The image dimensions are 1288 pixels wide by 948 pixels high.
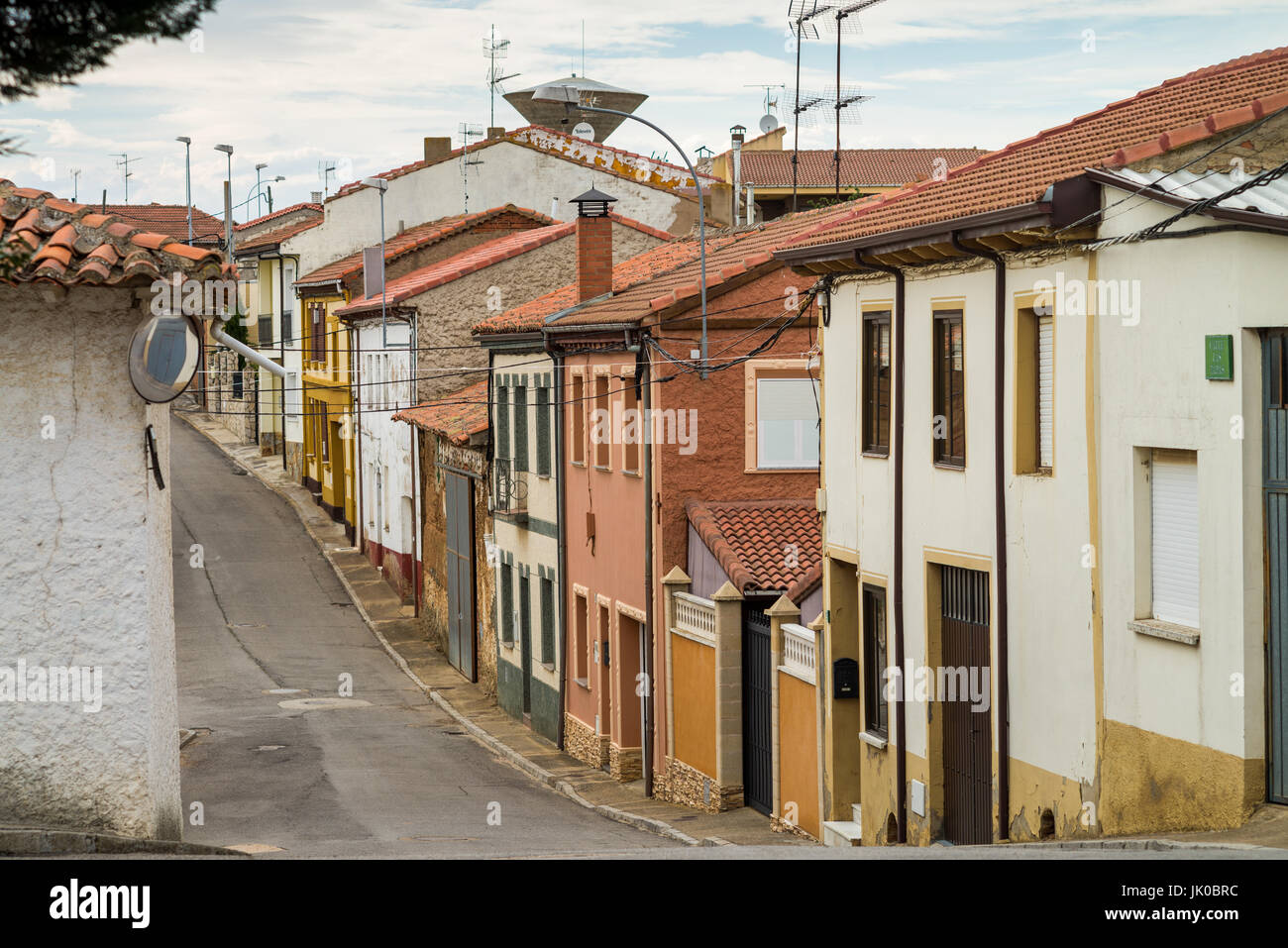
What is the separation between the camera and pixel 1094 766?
12.1 m

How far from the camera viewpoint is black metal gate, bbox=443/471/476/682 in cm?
3403

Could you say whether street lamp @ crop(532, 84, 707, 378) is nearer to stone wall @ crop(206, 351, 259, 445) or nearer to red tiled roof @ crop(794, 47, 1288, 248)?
red tiled roof @ crop(794, 47, 1288, 248)

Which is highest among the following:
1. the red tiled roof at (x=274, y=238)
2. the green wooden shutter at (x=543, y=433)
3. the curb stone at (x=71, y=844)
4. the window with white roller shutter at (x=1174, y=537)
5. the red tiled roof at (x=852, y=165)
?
the red tiled roof at (x=852, y=165)

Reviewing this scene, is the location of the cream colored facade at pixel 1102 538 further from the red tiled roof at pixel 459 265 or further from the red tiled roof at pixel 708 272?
the red tiled roof at pixel 459 265

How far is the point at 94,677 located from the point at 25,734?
52cm

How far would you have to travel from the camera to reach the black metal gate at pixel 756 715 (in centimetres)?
2006

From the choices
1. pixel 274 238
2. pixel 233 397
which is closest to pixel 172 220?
pixel 233 397

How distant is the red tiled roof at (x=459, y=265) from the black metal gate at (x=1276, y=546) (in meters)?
27.2

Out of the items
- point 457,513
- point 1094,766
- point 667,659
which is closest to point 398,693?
point 457,513

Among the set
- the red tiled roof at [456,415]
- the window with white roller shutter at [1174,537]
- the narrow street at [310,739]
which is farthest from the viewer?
the red tiled roof at [456,415]

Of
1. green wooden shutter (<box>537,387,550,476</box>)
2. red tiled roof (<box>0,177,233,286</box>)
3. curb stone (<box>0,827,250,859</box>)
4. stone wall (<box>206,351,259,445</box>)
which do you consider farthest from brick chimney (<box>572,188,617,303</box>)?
stone wall (<box>206,351,259,445</box>)

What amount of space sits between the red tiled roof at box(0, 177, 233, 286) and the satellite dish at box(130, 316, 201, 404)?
0.99ft

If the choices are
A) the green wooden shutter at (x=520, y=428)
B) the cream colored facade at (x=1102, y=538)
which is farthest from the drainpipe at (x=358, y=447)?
the cream colored facade at (x=1102, y=538)

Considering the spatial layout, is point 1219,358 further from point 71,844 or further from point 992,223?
point 71,844
